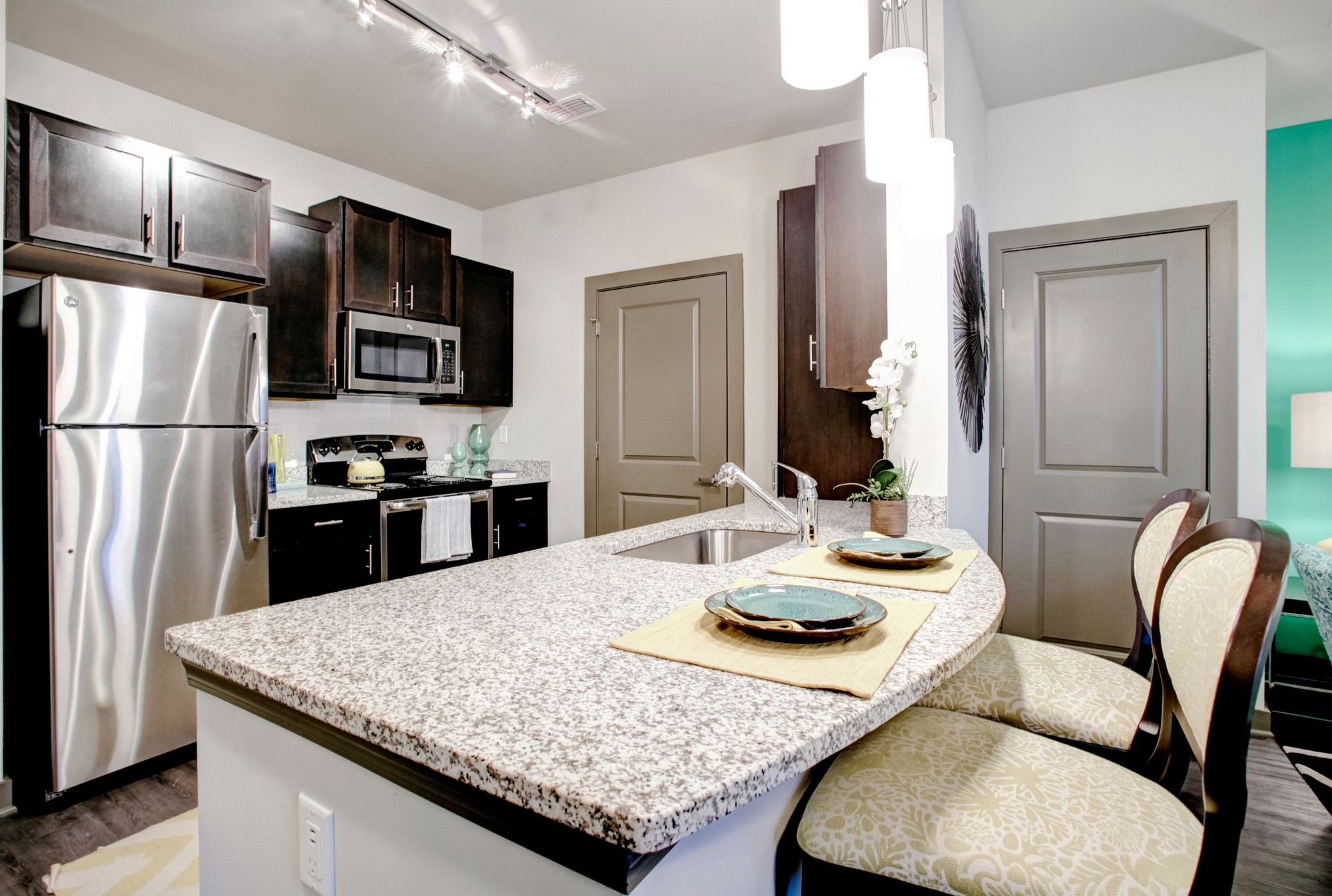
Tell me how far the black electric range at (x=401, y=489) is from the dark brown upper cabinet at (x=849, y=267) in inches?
74.8

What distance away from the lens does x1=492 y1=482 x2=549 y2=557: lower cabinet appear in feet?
12.0

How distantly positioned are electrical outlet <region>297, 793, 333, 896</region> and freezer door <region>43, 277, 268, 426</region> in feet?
6.11

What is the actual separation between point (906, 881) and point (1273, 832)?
1850mm

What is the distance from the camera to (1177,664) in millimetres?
970

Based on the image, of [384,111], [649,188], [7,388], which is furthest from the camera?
[649,188]

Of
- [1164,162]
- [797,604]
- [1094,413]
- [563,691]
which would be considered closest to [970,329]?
[1094,413]

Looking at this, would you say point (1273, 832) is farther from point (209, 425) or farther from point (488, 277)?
point (488, 277)

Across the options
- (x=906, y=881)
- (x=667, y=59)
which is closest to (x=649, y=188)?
(x=667, y=59)

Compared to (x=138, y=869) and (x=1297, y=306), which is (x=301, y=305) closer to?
(x=138, y=869)

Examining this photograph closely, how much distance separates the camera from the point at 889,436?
208 cm

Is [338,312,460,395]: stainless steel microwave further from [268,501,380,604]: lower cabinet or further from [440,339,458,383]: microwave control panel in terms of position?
[268,501,380,604]: lower cabinet

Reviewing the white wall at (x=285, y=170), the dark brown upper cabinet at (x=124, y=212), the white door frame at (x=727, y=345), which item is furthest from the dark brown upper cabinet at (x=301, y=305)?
the white door frame at (x=727, y=345)

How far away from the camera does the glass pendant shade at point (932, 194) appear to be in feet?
5.10

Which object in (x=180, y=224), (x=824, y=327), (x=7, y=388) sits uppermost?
(x=180, y=224)
